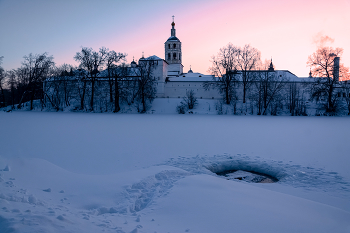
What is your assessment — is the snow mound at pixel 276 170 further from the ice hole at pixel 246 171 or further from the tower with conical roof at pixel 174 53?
the tower with conical roof at pixel 174 53

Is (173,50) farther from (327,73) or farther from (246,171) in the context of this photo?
(246,171)

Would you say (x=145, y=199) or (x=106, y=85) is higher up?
(x=106, y=85)

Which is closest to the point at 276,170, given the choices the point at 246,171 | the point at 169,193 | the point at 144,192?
the point at 246,171

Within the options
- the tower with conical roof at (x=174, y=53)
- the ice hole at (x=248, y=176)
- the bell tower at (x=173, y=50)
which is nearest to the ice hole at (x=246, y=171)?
the ice hole at (x=248, y=176)

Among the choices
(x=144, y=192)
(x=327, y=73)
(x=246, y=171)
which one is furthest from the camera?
(x=327, y=73)

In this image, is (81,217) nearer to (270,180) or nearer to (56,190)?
(56,190)

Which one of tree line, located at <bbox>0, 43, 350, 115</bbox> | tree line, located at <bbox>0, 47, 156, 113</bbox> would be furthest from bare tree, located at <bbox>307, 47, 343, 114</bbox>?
tree line, located at <bbox>0, 47, 156, 113</bbox>

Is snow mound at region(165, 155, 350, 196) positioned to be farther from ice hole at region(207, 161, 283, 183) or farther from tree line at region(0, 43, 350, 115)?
tree line at region(0, 43, 350, 115)

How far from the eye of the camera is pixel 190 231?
2.77m

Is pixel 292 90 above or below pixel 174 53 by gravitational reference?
below

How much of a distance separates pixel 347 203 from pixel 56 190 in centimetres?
520

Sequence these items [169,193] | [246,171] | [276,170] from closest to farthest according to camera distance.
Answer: [169,193] → [276,170] → [246,171]

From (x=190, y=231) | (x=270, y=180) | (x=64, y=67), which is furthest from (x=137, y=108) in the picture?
(x=190, y=231)

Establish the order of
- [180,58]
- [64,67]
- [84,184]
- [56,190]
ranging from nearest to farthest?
1. [56,190]
2. [84,184]
3. [64,67]
4. [180,58]
